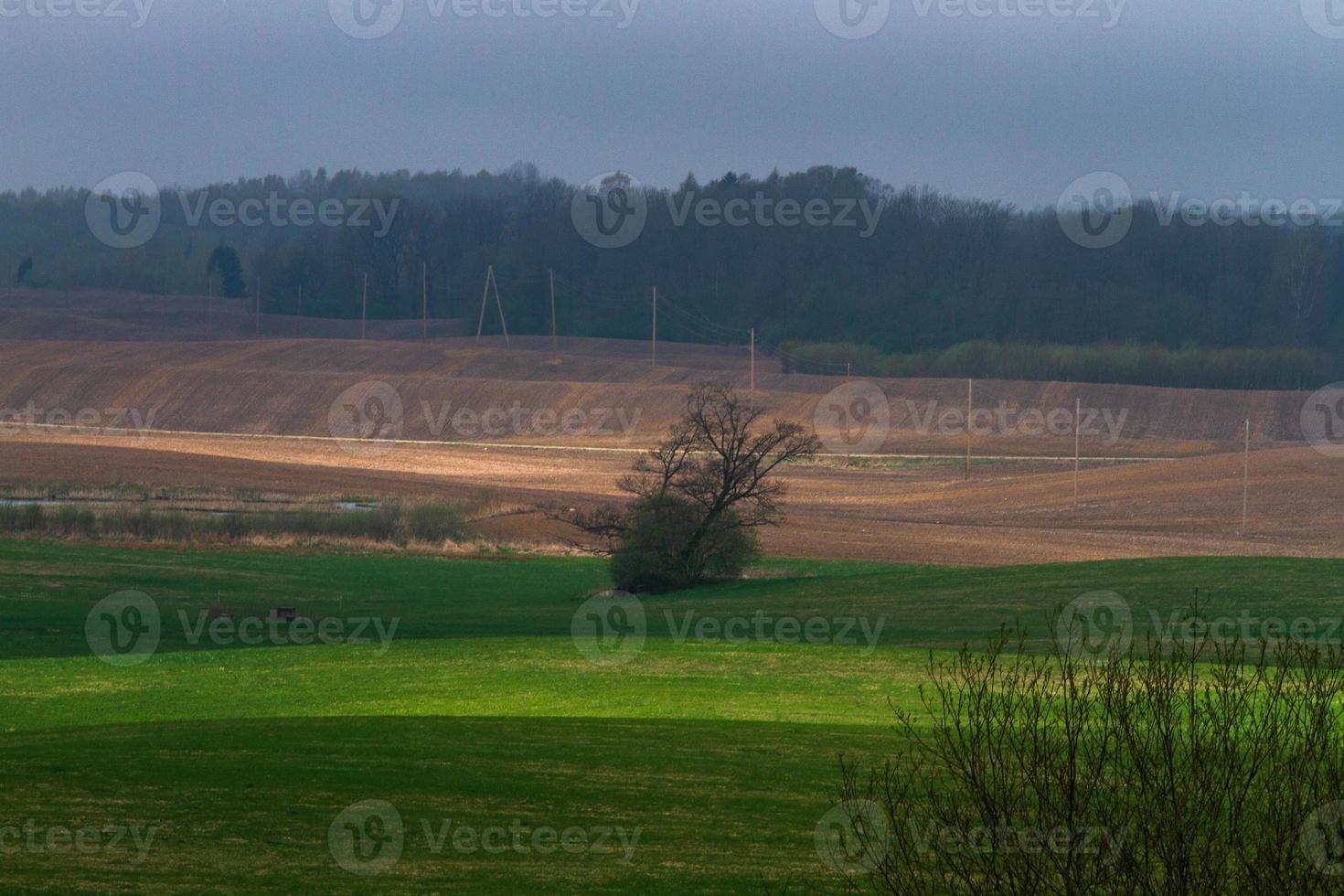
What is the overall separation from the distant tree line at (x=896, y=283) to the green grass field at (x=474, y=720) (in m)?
75.3

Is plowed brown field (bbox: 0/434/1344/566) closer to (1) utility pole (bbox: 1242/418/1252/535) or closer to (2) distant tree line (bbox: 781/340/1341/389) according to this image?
(1) utility pole (bbox: 1242/418/1252/535)

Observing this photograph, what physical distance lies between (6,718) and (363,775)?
649 centimetres

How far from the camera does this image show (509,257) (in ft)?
436

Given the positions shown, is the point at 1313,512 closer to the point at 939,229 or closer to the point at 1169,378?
the point at 1169,378

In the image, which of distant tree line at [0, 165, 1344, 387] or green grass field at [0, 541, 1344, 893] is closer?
green grass field at [0, 541, 1344, 893]

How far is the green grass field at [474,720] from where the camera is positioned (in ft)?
27.8

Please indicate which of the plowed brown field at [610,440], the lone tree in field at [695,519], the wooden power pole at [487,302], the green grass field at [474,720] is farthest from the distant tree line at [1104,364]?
the green grass field at [474,720]

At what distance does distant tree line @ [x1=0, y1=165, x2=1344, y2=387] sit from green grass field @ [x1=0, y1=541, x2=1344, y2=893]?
7534 centimetres

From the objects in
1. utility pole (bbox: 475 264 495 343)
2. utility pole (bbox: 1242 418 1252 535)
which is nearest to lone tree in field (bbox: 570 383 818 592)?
utility pole (bbox: 1242 418 1252 535)

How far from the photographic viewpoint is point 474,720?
14195 millimetres

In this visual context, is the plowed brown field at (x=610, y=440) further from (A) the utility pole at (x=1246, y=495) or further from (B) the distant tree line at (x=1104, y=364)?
(B) the distant tree line at (x=1104, y=364)

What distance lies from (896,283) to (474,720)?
114 m

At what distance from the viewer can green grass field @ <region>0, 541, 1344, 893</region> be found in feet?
27.8

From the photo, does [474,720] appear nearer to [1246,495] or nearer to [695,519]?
[695,519]
